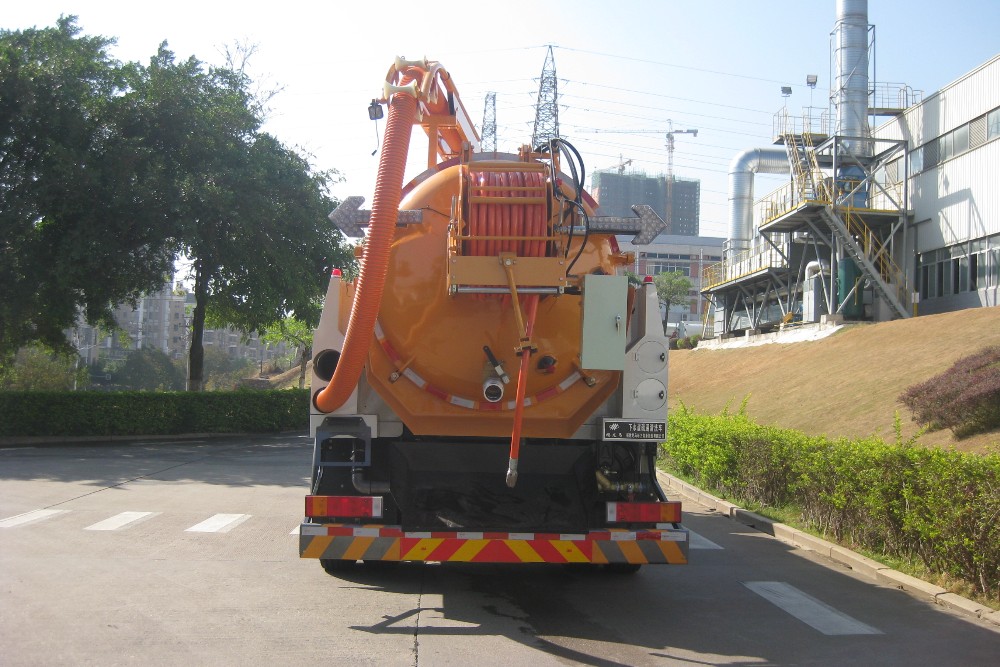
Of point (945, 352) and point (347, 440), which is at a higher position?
point (945, 352)

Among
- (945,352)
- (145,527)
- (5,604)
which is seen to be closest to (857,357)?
(945,352)

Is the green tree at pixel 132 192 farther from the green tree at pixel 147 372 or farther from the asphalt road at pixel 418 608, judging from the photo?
the green tree at pixel 147 372

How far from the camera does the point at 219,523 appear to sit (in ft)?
34.5

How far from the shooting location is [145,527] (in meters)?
10.0

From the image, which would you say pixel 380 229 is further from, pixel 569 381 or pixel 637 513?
pixel 637 513

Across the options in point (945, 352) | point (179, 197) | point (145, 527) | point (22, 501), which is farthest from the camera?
point (179, 197)

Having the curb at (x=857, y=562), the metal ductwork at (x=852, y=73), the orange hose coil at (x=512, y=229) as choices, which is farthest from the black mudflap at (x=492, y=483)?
the metal ductwork at (x=852, y=73)

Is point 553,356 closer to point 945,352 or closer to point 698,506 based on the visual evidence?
point 698,506

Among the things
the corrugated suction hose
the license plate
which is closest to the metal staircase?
the license plate

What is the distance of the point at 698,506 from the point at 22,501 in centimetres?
950

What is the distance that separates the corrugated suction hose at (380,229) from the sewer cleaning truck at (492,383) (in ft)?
0.11

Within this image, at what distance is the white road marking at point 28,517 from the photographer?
10031 millimetres

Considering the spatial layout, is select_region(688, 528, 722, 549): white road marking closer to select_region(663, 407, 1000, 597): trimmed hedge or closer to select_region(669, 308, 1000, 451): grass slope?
select_region(663, 407, 1000, 597): trimmed hedge

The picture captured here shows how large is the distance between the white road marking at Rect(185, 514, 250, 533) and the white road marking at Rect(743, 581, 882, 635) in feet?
19.4
